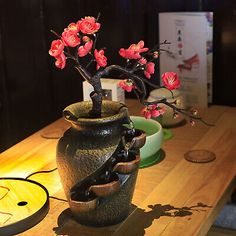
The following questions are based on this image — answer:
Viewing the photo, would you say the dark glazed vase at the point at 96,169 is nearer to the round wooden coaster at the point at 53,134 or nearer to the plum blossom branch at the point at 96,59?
the plum blossom branch at the point at 96,59

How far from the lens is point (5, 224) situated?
1.32 m

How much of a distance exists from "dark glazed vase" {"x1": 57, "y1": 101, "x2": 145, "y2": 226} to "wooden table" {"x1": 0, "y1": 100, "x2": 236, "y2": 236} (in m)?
0.06

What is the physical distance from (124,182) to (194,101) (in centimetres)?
98

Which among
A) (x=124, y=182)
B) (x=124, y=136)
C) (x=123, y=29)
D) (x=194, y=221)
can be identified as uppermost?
(x=123, y=29)

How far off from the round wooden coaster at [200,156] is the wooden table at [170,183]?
0.02m

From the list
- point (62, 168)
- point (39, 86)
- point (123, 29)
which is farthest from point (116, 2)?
point (62, 168)

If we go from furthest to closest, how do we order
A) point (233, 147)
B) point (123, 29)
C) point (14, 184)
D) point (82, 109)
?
point (123, 29), point (233, 147), point (14, 184), point (82, 109)

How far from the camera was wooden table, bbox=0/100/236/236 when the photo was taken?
1347 millimetres

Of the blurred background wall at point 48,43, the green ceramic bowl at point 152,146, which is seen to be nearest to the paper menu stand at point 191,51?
the blurred background wall at point 48,43

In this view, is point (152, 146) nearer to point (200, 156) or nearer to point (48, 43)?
point (200, 156)

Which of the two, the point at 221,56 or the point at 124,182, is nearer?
the point at 124,182

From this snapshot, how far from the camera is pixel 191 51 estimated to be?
2158 millimetres

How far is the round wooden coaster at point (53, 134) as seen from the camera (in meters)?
1.96

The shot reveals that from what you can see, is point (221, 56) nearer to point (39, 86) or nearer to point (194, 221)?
point (39, 86)
